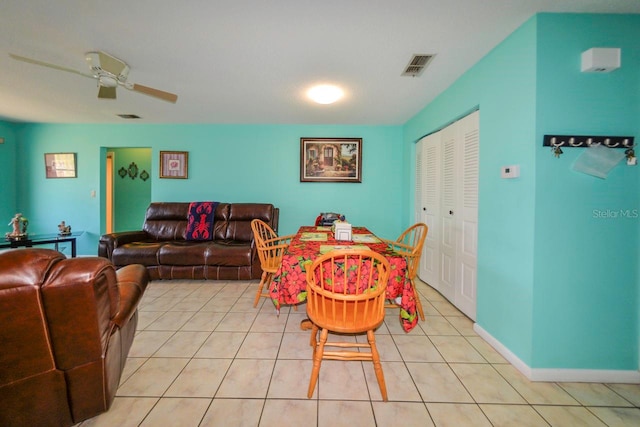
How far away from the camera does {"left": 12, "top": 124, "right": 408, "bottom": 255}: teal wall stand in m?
4.52

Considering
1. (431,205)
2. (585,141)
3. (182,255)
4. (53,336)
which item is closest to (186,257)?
(182,255)

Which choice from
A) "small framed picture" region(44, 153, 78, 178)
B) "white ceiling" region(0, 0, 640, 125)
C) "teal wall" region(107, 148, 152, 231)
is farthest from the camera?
"teal wall" region(107, 148, 152, 231)

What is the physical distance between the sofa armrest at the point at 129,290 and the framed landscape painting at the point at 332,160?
10.2 ft

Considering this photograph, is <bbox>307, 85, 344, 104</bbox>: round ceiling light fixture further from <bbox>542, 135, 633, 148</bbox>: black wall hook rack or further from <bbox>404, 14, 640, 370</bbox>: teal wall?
<bbox>542, 135, 633, 148</bbox>: black wall hook rack

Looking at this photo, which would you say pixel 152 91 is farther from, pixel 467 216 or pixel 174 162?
pixel 467 216

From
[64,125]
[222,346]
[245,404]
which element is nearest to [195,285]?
[222,346]

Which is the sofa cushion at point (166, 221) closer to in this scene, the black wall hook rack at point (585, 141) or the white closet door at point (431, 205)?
the white closet door at point (431, 205)

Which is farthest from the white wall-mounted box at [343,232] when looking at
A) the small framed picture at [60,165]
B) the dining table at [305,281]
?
the small framed picture at [60,165]

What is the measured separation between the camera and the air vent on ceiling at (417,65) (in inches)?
90.9

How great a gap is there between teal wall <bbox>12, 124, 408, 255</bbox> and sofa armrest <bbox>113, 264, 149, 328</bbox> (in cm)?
297

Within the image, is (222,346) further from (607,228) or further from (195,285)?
(607,228)

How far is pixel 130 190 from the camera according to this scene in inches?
245

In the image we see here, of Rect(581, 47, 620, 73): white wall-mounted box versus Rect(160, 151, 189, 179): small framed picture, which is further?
Rect(160, 151, 189, 179): small framed picture

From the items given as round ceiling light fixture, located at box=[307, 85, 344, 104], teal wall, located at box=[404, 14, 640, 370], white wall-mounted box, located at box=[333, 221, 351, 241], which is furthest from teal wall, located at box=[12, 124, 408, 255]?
teal wall, located at box=[404, 14, 640, 370]
